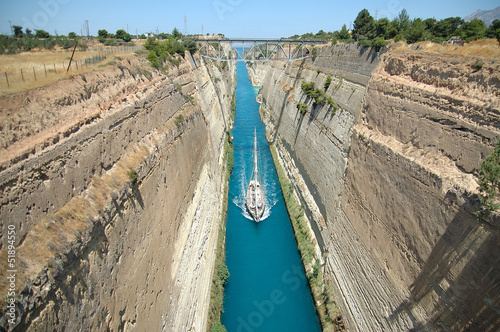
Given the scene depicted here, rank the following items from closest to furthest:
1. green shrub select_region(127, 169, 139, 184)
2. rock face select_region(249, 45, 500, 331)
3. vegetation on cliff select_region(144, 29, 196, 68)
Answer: rock face select_region(249, 45, 500, 331), green shrub select_region(127, 169, 139, 184), vegetation on cliff select_region(144, 29, 196, 68)

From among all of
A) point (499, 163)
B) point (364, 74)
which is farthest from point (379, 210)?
point (364, 74)

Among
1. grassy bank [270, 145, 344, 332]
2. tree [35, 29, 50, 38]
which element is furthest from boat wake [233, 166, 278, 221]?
tree [35, 29, 50, 38]

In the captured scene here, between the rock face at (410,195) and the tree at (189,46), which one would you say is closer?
the rock face at (410,195)

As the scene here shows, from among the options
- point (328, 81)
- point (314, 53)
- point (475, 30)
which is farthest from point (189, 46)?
point (475, 30)

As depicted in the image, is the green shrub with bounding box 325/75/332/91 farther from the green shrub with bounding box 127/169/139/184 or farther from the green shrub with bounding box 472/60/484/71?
the green shrub with bounding box 127/169/139/184

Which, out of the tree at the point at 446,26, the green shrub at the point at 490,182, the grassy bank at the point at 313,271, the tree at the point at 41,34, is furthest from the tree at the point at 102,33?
the green shrub at the point at 490,182

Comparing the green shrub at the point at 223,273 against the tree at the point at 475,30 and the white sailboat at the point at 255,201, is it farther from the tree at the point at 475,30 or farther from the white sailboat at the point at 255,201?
the tree at the point at 475,30

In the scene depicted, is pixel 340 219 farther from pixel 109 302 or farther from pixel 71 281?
pixel 71 281
